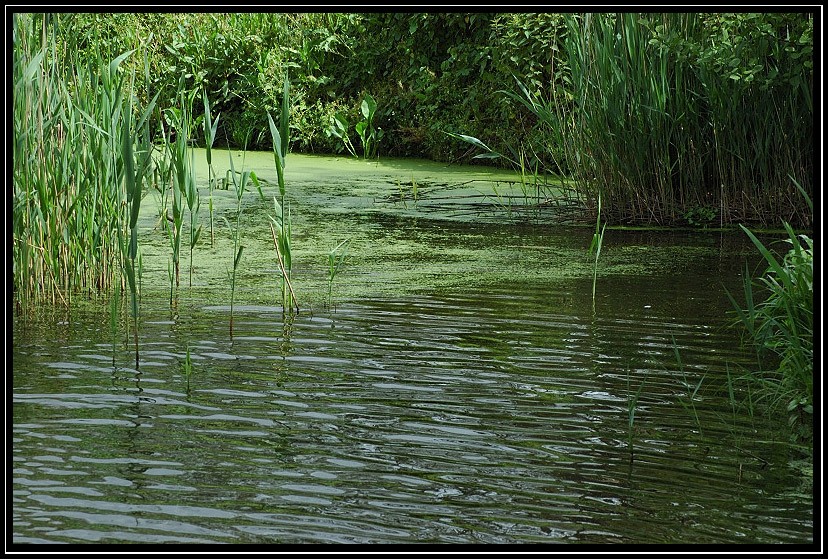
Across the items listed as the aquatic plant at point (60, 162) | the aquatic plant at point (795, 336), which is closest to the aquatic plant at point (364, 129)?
the aquatic plant at point (60, 162)

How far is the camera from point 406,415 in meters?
3.64

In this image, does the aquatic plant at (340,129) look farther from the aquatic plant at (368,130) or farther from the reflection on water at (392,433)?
the reflection on water at (392,433)

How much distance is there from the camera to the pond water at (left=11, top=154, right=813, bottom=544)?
2807 mm

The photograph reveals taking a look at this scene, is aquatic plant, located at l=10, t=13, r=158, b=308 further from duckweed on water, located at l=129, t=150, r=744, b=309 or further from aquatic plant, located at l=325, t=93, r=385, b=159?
aquatic plant, located at l=325, t=93, r=385, b=159

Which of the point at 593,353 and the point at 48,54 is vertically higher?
the point at 48,54

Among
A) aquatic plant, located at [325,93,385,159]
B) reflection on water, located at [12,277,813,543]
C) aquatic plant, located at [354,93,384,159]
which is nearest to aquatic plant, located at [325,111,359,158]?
aquatic plant, located at [325,93,385,159]

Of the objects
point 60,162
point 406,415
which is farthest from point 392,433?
point 60,162

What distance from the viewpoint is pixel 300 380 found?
404cm

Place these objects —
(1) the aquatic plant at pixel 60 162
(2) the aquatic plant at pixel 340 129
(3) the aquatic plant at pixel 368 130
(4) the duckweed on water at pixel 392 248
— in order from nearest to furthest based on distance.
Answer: (1) the aquatic plant at pixel 60 162
(4) the duckweed on water at pixel 392 248
(3) the aquatic plant at pixel 368 130
(2) the aquatic plant at pixel 340 129

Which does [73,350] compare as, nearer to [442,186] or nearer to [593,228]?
[593,228]

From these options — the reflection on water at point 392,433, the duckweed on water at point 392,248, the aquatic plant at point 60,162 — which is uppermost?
the aquatic plant at point 60,162

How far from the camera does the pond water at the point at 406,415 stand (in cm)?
281
